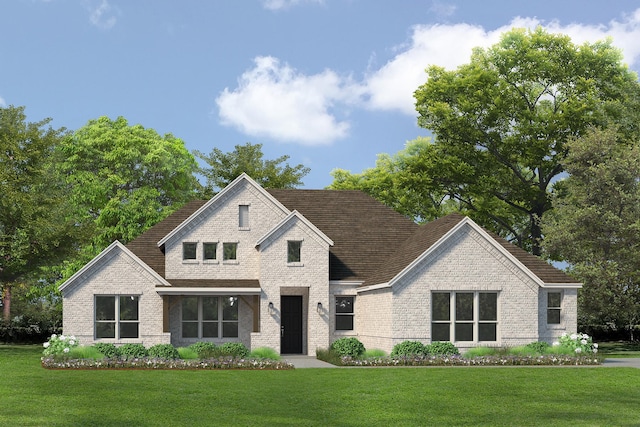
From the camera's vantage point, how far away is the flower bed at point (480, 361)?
30781 millimetres

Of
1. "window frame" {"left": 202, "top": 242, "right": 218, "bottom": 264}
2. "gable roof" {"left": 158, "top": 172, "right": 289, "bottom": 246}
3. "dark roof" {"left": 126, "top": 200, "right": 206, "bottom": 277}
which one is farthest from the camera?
"dark roof" {"left": 126, "top": 200, "right": 206, "bottom": 277}

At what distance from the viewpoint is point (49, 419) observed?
17.0m

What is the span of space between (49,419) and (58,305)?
45945 mm

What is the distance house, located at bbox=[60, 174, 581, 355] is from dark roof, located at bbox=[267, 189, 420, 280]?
0.29 feet

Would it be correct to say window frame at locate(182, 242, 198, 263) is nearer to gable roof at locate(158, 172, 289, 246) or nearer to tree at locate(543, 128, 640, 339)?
gable roof at locate(158, 172, 289, 246)

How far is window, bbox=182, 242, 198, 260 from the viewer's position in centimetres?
3844

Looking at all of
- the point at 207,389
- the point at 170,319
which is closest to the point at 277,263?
the point at 170,319

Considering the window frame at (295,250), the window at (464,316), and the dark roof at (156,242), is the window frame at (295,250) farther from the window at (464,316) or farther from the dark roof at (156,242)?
the window at (464,316)

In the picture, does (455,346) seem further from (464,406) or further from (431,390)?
(464,406)

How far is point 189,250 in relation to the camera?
38.5 m

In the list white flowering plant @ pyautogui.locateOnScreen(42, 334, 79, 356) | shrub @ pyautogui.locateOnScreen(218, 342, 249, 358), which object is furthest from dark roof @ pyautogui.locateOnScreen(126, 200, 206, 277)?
shrub @ pyautogui.locateOnScreen(218, 342, 249, 358)

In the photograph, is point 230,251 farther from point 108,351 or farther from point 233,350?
point 108,351

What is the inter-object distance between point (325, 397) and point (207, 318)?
714 inches

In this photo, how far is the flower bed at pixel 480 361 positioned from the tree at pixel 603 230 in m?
13.0
